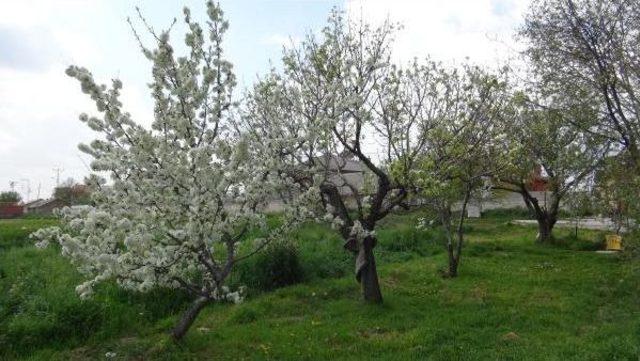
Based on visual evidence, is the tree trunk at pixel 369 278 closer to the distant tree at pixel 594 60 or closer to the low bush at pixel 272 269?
the low bush at pixel 272 269

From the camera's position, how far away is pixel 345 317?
34.3ft

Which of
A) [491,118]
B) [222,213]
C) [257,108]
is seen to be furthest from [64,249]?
[491,118]

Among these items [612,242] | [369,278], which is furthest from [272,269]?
[612,242]

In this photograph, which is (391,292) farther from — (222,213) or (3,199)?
(3,199)

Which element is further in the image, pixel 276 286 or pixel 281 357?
pixel 276 286

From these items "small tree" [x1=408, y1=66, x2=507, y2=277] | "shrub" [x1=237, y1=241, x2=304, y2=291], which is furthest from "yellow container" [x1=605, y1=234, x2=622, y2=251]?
"shrub" [x1=237, y1=241, x2=304, y2=291]

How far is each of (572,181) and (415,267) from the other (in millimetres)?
6101

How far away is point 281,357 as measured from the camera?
8.28 m

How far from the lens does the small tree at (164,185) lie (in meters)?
6.74

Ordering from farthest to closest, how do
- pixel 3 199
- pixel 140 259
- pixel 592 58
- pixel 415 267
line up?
pixel 3 199 < pixel 415 267 < pixel 592 58 < pixel 140 259

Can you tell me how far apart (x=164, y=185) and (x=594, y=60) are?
1212 cm

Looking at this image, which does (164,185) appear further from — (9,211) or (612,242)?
(9,211)

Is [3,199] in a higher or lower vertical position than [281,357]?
higher

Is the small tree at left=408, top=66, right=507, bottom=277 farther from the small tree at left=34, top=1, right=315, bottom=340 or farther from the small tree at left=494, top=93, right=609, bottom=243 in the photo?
the small tree at left=34, top=1, right=315, bottom=340
